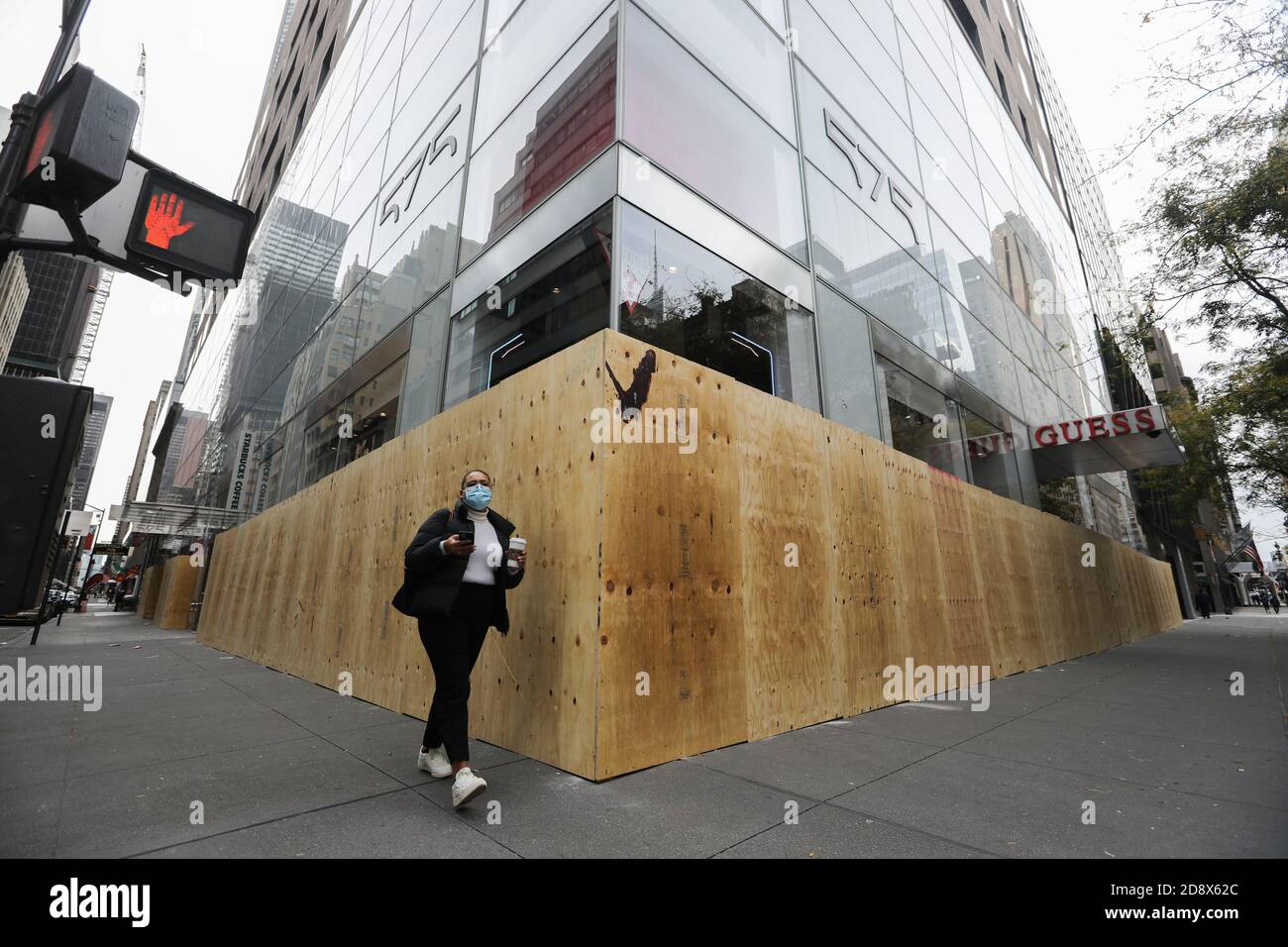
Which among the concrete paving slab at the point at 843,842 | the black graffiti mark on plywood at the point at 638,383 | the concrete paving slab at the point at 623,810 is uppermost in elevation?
the black graffiti mark on plywood at the point at 638,383

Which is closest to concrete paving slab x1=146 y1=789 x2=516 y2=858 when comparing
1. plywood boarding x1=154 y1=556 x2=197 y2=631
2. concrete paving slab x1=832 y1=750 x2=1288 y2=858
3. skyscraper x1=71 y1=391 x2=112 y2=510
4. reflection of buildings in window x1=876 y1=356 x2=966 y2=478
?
concrete paving slab x1=832 y1=750 x2=1288 y2=858

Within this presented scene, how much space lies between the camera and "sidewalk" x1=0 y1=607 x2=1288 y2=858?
2436 millimetres

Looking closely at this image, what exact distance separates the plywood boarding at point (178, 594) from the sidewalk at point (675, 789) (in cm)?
1710

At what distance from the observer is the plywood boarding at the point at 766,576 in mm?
3682

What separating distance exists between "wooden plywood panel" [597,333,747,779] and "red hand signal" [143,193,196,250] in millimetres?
2362

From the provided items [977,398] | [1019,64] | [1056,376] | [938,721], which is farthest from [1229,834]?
[1019,64]

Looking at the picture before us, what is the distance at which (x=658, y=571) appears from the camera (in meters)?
3.84

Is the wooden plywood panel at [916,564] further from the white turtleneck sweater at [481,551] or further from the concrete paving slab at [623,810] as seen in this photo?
the white turtleneck sweater at [481,551]

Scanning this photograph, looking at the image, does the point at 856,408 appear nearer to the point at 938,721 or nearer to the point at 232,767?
the point at 938,721

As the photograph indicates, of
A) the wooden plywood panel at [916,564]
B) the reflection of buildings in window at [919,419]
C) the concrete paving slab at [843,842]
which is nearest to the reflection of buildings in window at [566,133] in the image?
the wooden plywood panel at [916,564]

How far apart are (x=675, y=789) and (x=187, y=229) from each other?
154 inches

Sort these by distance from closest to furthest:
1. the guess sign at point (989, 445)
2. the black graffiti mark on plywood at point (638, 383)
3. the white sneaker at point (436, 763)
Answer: the white sneaker at point (436, 763)
the black graffiti mark on plywood at point (638, 383)
the guess sign at point (989, 445)

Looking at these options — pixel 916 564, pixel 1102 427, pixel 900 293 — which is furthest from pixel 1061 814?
pixel 1102 427

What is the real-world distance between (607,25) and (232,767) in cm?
705
